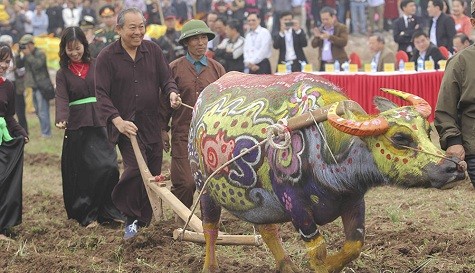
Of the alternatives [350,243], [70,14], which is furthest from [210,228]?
[70,14]

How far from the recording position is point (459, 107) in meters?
7.10

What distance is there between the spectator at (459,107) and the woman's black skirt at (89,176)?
14.4ft

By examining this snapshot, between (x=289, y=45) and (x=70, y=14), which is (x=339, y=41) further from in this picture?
(x=70, y=14)

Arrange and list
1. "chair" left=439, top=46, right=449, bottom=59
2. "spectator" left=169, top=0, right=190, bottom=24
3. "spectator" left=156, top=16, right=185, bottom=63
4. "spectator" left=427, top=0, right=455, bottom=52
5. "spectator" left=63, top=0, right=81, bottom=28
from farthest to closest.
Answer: "spectator" left=63, top=0, right=81, bottom=28
"spectator" left=169, top=0, right=190, bottom=24
"spectator" left=156, top=16, right=185, bottom=63
"spectator" left=427, top=0, right=455, bottom=52
"chair" left=439, top=46, right=449, bottom=59

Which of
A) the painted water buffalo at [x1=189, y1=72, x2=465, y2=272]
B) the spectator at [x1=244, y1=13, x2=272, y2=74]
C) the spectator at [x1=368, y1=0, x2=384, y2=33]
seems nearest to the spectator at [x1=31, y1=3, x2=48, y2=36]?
the spectator at [x1=368, y1=0, x2=384, y2=33]

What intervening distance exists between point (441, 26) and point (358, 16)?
20.5ft

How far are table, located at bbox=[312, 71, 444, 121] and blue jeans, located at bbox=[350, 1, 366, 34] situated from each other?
22.4ft

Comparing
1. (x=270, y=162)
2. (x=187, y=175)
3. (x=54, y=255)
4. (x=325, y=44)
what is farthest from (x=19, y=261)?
(x=325, y=44)

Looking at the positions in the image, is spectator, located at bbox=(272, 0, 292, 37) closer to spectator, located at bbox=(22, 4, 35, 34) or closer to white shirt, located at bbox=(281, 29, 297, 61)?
white shirt, located at bbox=(281, 29, 297, 61)

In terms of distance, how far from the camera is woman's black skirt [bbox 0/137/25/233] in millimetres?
9984

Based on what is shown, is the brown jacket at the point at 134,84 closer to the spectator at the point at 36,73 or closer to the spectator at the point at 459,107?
the spectator at the point at 459,107

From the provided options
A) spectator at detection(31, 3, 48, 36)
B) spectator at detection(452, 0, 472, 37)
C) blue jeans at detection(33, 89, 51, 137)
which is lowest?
blue jeans at detection(33, 89, 51, 137)

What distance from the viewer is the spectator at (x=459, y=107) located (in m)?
6.99

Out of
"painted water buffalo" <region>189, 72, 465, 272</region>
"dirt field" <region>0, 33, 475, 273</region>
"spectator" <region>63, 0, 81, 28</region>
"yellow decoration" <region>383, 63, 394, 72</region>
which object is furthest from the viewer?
"spectator" <region>63, 0, 81, 28</region>
